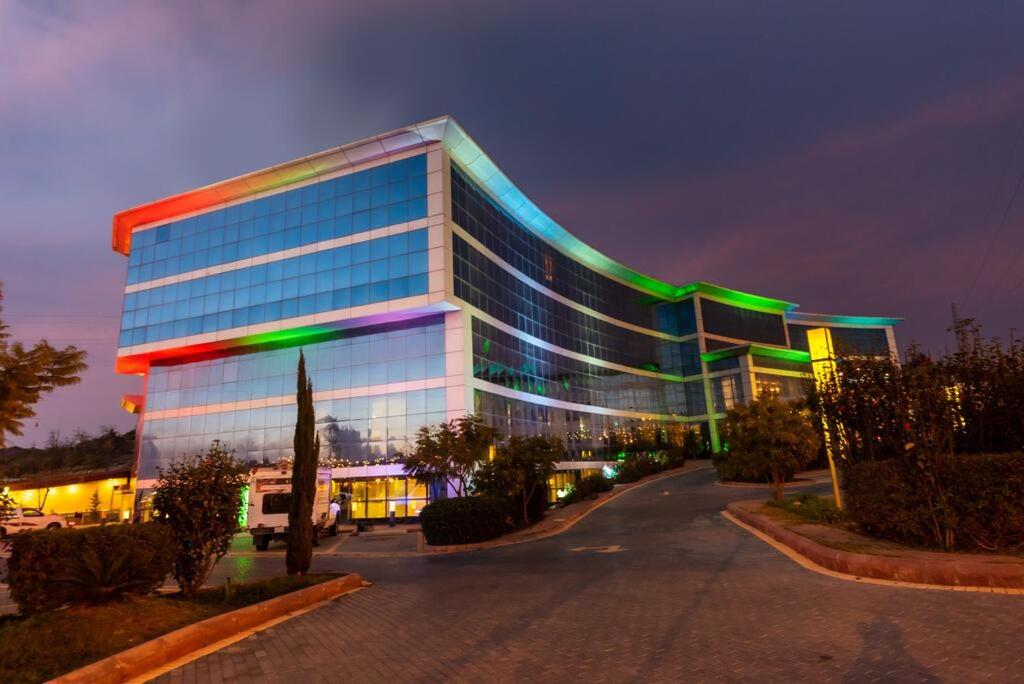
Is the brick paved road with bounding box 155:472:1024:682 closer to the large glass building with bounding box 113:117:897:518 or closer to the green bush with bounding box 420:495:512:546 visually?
the green bush with bounding box 420:495:512:546

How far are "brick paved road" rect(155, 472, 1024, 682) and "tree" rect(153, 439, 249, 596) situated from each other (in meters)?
2.32

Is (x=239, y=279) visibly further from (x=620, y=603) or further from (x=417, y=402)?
(x=620, y=603)

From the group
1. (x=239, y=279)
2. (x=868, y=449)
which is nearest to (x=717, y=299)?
(x=239, y=279)

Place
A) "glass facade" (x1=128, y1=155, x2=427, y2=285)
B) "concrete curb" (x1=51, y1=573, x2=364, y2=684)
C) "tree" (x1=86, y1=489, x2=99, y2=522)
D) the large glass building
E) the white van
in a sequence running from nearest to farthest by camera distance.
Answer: "concrete curb" (x1=51, y1=573, x2=364, y2=684)
the white van
the large glass building
"glass facade" (x1=128, y1=155, x2=427, y2=285)
"tree" (x1=86, y1=489, x2=99, y2=522)

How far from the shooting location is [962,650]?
20.0 feet

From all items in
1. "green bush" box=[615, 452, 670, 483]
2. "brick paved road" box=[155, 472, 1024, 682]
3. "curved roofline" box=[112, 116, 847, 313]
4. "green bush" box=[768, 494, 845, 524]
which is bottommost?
"brick paved road" box=[155, 472, 1024, 682]

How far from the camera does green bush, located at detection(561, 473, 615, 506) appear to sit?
3312 centimetres

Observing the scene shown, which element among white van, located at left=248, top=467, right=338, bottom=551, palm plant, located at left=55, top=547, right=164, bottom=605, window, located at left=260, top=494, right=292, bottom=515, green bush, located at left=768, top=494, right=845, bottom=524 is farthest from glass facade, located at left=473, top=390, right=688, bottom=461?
palm plant, located at left=55, top=547, right=164, bottom=605

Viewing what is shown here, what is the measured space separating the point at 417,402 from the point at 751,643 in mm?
31829

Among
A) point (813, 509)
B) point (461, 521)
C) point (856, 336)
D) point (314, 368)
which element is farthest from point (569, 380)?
point (856, 336)

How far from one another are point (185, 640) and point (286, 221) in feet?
128

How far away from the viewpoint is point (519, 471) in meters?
24.3

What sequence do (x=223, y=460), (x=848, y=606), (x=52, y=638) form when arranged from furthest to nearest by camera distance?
1. (x=223, y=460)
2. (x=848, y=606)
3. (x=52, y=638)

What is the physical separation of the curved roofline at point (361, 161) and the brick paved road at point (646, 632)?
107 ft
